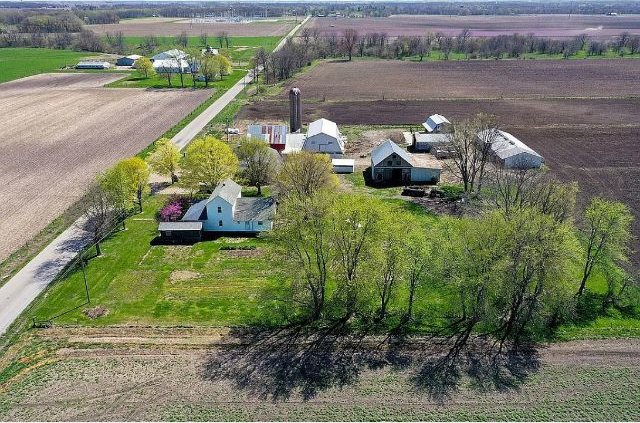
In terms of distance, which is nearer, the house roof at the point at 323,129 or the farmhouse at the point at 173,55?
the house roof at the point at 323,129

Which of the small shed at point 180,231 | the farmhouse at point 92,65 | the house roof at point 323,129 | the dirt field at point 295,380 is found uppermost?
the farmhouse at point 92,65

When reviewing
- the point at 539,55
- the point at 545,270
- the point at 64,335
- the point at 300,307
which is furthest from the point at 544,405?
the point at 539,55

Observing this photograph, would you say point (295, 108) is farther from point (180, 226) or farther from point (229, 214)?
point (180, 226)


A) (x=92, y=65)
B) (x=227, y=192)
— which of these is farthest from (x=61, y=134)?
(x=92, y=65)

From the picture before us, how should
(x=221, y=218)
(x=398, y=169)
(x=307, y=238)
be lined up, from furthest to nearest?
(x=398, y=169) < (x=221, y=218) < (x=307, y=238)

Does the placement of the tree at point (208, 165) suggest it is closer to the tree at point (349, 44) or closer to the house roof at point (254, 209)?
the house roof at point (254, 209)

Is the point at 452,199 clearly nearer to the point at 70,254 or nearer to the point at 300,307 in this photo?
the point at 300,307

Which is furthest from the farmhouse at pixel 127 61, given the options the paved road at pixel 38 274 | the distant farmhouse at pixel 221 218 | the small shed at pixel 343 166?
the distant farmhouse at pixel 221 218
